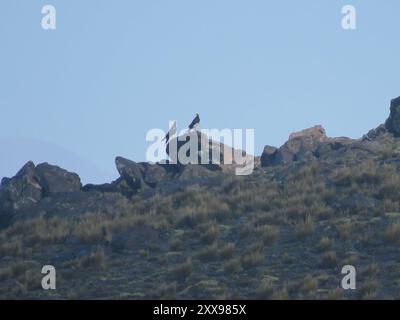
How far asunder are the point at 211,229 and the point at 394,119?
15392mm

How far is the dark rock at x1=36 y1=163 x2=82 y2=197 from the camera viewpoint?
111 ft

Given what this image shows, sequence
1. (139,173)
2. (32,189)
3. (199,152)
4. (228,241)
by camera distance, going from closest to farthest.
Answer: (228,241) → (32,189) → (139,173) → (199,152)

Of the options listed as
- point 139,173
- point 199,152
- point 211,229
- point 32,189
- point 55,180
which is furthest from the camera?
point 199,152

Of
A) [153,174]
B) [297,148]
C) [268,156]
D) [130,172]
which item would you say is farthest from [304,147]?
[130,172]

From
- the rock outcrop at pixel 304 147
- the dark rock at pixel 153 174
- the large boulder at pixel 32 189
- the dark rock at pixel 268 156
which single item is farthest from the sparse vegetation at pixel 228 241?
the dark rock at pixel 268 156

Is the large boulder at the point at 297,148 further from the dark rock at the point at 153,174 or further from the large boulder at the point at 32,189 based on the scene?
the large boulder at the point at 32,189

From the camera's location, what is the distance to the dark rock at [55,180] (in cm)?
3371

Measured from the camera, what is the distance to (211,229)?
85.3 feet

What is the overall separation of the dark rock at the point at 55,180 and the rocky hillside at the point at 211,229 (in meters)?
0.04

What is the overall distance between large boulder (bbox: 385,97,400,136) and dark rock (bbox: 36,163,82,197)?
1247cm

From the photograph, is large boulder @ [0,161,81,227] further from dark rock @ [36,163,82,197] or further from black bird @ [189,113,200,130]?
black bird @ [189,113,200,130]

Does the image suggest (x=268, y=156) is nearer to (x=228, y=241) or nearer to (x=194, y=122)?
(x=194, y=122)

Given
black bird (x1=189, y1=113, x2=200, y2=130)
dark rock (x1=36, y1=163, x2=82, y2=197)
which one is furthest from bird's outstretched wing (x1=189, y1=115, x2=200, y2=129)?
dark rock (x1=36, y1=163, x2=82, y2=197)
